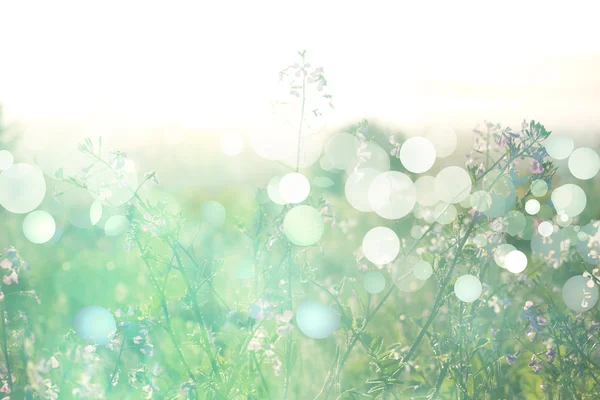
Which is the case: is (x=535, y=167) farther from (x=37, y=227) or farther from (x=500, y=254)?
(x=37, y=227)

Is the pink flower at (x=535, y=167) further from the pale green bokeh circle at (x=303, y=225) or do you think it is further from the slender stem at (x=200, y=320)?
the slender stem at (x=200, y=320)

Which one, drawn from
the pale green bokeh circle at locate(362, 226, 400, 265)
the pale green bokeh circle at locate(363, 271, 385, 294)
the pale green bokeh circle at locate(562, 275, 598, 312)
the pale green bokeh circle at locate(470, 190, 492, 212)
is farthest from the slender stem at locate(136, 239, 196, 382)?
the pale green bokeh circle at locate(562, 275, 598, 312)

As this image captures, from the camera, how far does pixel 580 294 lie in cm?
438

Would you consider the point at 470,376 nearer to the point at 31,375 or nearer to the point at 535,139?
the point at 535,139

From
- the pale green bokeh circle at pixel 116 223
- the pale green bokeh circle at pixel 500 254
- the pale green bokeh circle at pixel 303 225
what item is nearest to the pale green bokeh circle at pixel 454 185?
the pale green bokeh circle at pixel 500 254

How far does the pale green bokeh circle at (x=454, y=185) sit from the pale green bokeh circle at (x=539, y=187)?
1.23ft

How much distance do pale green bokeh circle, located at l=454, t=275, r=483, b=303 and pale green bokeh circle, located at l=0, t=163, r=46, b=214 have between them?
6.12 metres

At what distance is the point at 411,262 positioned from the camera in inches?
165

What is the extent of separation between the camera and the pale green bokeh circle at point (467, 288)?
368 centimetres

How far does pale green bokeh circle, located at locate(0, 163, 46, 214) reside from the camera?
859 centimetres

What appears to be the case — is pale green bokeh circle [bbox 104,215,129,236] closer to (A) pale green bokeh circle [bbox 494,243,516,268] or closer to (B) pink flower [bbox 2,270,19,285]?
(B) pink flower [bbox 2,270,19,285]

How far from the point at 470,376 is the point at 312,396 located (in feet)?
4.09

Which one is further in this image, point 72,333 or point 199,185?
point 199,185

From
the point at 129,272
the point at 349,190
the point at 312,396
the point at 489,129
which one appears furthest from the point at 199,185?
the point at 489,129
